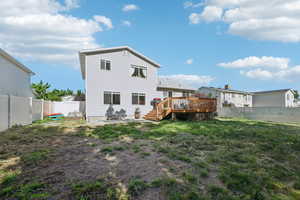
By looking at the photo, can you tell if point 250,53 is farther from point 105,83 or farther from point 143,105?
point 105,83

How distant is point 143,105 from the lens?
1426cm

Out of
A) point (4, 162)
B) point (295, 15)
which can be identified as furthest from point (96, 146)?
point (295, 15)

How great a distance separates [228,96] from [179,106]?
65.2ft

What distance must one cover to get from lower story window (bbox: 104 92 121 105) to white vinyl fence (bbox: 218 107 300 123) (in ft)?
49.9

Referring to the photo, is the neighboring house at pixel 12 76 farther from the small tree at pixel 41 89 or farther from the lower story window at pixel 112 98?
the small tree at pixel 41 89

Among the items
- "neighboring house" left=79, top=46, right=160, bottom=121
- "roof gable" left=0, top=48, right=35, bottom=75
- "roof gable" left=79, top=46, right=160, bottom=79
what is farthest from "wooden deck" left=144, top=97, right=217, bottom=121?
"roof gable" left=0, top=48, right=35, bottom=75

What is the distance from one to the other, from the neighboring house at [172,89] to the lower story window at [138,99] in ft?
14.3

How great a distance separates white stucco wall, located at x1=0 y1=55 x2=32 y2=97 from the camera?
1027 cm

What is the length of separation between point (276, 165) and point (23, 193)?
5.36 meters

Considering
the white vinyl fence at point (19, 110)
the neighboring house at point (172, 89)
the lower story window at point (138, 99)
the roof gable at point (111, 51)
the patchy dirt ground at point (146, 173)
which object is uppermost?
the roof gable at point (111, 51)

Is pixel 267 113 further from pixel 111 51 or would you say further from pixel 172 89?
pixel 111 51

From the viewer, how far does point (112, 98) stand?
42.0 ft

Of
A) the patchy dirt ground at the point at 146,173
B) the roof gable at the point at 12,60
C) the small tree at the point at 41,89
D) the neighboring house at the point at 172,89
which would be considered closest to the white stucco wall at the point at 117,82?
the neighboring house at the point at 172,89

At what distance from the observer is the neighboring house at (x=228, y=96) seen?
1069 inches
